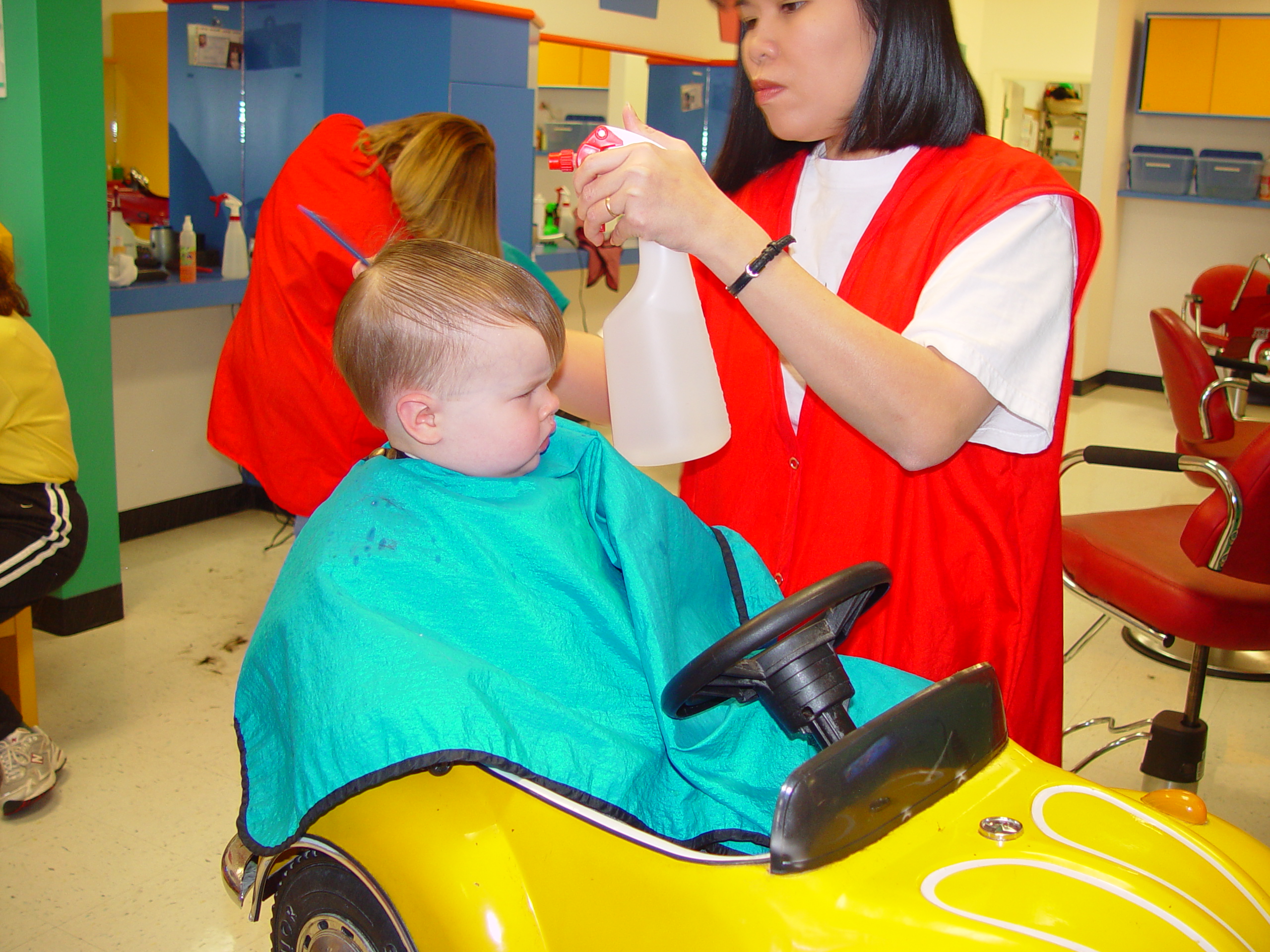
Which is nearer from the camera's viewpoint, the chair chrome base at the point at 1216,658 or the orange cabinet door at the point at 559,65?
the chair chrome base at the point at 1216,658

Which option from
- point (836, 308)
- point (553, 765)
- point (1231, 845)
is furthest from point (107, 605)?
point (1231, 845)

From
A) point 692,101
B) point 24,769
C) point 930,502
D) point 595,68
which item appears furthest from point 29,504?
point 692,101

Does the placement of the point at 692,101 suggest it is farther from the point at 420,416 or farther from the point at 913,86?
the point at 420,416

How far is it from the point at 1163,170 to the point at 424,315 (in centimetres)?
727

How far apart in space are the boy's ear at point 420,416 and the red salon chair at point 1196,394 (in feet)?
9.92

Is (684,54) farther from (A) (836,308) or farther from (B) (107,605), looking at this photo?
(A) (836,308)

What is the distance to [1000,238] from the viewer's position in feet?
3.90

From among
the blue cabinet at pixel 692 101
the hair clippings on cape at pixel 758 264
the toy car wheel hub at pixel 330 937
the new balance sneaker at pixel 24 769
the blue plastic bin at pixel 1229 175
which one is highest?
the blue cabinet at pixel 692 101

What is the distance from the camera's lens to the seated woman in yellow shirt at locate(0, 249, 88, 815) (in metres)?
2.33

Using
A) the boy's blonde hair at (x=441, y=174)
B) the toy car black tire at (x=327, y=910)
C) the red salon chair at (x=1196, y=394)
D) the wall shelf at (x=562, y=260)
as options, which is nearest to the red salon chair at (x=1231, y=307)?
the red salon chair at (x=1196, y=394)

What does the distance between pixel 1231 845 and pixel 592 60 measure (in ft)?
16.7

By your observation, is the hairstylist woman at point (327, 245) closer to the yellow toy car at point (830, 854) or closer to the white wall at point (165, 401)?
the white wall at point (165, 401)

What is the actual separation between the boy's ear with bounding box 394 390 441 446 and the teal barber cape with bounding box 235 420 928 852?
0.05 meters

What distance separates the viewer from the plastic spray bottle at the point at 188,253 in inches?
146
